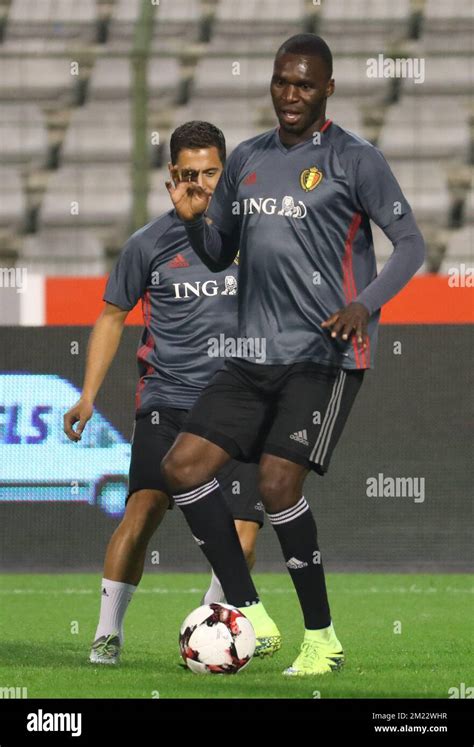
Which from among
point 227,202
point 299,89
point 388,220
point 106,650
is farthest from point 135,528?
point 299,89

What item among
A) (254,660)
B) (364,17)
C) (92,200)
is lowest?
(254,660)

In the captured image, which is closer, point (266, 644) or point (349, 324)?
point (349, 324)

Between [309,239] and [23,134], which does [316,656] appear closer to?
[309,239]

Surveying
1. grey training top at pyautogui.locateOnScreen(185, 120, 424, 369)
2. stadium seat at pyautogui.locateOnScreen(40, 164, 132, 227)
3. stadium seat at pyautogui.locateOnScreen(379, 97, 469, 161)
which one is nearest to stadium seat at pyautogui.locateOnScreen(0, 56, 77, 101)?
stadium seat at pyautogui.locateOnScreen(40, 164, 132, 227)

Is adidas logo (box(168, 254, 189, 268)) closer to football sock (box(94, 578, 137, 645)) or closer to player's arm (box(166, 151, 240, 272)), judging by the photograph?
player's arm (box(166, 151, 240, 272))

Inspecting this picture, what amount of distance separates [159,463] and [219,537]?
20.3 inches

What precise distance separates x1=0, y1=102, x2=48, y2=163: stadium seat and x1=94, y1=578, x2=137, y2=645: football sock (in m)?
7.89

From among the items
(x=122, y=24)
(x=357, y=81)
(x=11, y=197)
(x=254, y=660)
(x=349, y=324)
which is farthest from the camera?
(x=122, y=24)

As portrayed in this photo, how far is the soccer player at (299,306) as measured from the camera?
180 inches

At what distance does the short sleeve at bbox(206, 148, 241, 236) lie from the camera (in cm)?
483

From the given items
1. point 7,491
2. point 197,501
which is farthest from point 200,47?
point 197,501

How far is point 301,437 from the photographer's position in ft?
15.0

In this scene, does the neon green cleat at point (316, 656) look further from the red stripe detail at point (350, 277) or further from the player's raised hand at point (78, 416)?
the player's raised hand at point (78, 416)

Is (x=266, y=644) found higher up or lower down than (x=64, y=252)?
lower down
